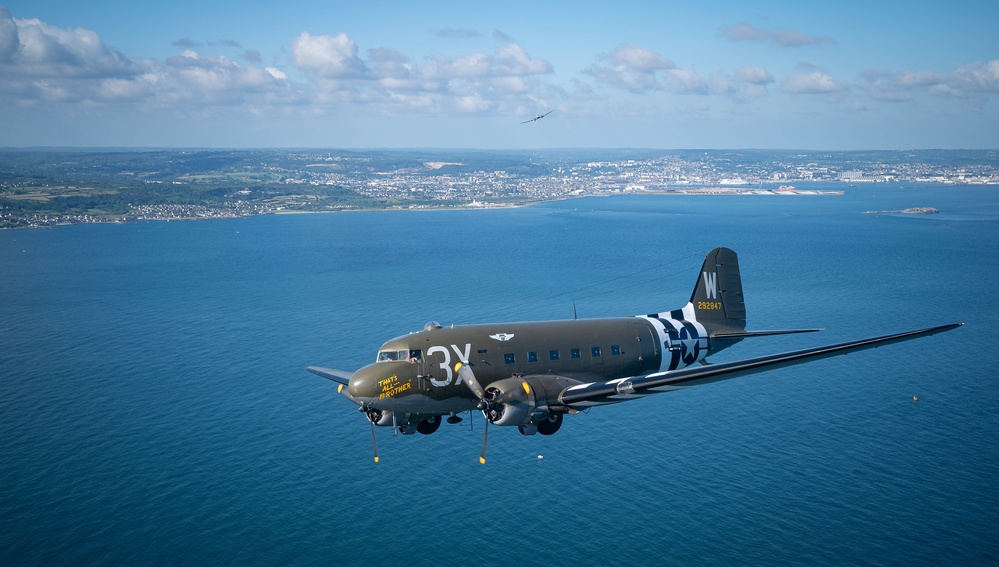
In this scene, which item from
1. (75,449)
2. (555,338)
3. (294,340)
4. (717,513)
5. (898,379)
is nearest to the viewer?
(555,338)

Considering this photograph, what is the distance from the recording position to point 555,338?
41.7 meters

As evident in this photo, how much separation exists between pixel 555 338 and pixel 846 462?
43.4 metres

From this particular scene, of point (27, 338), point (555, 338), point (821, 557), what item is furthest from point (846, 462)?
point (27, 338)

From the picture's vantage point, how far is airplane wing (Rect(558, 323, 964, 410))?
35.7m

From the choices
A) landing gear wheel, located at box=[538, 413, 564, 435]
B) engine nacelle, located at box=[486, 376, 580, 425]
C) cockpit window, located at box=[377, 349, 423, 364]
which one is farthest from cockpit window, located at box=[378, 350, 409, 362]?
landing gear wheel, located at box=[538, 413, 564, 435]

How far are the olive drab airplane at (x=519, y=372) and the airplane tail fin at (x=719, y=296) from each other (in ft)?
34.3

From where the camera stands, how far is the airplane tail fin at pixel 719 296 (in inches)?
2133

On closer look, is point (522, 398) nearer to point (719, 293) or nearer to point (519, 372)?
point (519, 372)

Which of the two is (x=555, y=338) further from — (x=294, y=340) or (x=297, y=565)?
(x=294, y=340)

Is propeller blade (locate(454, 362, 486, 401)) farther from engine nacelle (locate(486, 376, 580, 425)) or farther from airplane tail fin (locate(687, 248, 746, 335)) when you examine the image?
airplane tail fin (locate(687, 248, 746, 335))

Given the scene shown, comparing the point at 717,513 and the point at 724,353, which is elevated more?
the point at 724,353

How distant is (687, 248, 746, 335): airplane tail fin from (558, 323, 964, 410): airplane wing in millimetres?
16601

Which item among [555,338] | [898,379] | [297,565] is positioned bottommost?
[297,565]

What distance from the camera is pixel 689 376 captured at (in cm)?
3566
